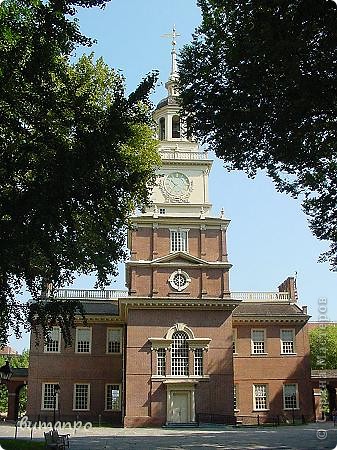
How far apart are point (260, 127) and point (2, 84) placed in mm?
5305

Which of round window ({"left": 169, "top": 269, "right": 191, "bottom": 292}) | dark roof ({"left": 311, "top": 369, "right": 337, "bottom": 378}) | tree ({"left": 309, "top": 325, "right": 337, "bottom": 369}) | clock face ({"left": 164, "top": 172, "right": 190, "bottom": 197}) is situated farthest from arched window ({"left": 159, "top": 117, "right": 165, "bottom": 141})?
tree ({"left": 309, "top": 325, "right": 337, "bottom": 369})

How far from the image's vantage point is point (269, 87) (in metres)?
11.5

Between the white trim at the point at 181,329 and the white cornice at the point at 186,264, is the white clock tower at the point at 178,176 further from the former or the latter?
the white trim at the point at 181,329

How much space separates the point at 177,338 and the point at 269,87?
22.4m

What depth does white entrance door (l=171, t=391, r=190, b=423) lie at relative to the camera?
102ft

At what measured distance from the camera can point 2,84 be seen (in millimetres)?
11469

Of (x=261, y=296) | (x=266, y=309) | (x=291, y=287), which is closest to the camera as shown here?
(x=266, y=309)

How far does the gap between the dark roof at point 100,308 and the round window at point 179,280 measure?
209 inches

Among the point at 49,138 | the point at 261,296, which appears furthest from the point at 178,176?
the point at 49,138

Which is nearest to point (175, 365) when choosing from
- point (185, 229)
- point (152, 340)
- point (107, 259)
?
point (152, 340)

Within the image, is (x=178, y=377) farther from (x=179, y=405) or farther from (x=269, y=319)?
(x=269, y=319)

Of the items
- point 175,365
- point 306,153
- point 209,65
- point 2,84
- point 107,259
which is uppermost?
point 209,65

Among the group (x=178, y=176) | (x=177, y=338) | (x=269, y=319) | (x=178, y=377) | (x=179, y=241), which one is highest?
(x=178, y=176)

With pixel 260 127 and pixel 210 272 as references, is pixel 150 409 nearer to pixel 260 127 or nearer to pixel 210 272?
pixel 210 272
